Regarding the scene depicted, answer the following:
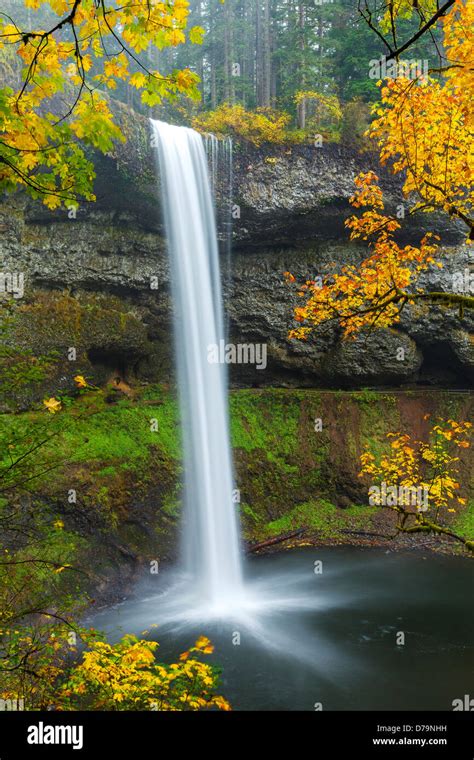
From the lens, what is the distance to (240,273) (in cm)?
1992

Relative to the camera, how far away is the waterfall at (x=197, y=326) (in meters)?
16.1

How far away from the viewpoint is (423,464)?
19.0 metres

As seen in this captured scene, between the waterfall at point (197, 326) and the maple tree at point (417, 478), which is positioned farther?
the maple tree at point (417, 478)

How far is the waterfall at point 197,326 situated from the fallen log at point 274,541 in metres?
0.53

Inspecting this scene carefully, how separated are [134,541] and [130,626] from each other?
3.25 m

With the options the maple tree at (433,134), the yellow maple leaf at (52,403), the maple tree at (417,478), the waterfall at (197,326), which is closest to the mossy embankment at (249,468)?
the maple tree at (417,478)

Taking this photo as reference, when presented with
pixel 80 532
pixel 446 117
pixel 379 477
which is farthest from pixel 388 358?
pixel 446 117

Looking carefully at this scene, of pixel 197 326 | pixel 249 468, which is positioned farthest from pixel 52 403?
pixel 249 468

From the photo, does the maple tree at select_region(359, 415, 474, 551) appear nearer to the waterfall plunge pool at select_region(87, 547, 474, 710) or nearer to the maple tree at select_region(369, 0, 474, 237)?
the waterfall plunge pool at select_region(87, 547, 474, 710)

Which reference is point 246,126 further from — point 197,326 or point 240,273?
point 197,326

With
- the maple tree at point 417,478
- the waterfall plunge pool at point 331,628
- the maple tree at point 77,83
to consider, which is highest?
the maple tree at point 77,83

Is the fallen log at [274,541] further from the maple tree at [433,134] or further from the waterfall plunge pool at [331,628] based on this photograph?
the maple tree at [433,134]

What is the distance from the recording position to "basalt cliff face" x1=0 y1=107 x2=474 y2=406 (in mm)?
16656

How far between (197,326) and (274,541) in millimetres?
7499
